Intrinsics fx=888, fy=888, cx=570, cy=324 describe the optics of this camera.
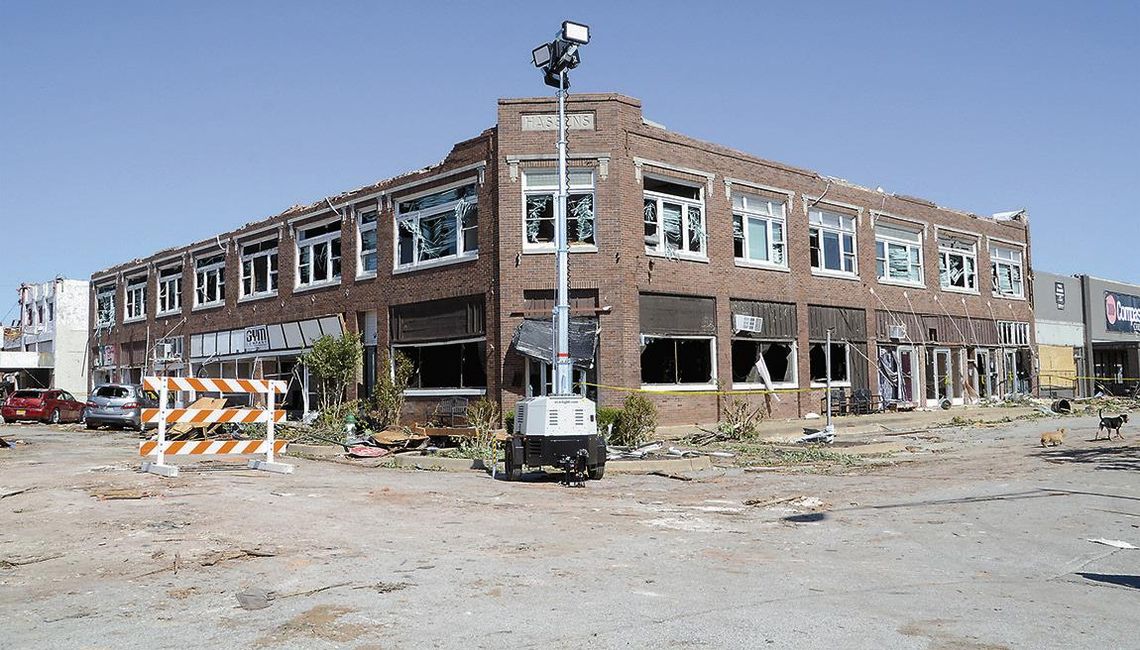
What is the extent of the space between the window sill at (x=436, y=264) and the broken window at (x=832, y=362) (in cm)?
1157

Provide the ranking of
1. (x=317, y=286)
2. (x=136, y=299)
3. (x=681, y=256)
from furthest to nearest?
(x=136, y=299) < (x=317, y=286) < (x=681, y=256)

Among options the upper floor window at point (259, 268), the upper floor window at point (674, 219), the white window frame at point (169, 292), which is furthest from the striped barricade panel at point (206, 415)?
the white window frame at point (169, 292)

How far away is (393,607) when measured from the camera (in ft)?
20.4

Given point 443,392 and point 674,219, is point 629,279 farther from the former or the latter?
point 443,392

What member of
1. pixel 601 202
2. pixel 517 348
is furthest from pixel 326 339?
pixel 601 202

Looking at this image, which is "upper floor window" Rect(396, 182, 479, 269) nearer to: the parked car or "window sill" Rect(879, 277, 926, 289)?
the parked car

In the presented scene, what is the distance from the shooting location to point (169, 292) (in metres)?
41.4

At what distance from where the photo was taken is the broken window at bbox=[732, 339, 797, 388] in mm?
26625

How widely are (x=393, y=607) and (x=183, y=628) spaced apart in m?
1.35

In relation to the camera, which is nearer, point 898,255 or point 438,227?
point 438,227

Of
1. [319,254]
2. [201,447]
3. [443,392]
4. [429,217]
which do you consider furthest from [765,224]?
[201,447]

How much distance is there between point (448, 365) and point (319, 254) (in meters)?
8.78

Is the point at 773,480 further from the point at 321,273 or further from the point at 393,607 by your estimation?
the point at 321,273

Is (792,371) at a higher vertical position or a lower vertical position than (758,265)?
lower
